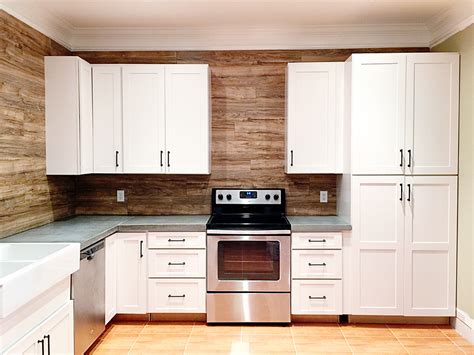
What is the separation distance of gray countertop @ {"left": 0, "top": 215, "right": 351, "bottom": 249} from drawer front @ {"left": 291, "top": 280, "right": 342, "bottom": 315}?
44 centimetres

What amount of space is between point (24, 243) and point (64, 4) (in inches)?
A: 69.7

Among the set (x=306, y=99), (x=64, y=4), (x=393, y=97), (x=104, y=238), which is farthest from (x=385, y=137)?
(x=64, y=4)

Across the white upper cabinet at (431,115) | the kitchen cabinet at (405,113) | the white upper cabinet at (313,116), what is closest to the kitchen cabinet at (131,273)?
the white upper cabinet at (313,116)

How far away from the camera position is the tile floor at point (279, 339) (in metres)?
3.45

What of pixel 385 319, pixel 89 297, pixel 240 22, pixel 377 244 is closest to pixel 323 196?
pixel 377 244

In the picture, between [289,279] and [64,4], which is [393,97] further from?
[64,4]

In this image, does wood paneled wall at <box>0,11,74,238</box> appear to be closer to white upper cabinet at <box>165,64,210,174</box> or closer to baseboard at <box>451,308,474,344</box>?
white upper cabinet at <box>165,64,210,174</box>

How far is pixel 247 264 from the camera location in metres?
3.88

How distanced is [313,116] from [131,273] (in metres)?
1.98

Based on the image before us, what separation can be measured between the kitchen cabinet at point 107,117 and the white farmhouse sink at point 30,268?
4.36 ft

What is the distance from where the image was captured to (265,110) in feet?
14.5

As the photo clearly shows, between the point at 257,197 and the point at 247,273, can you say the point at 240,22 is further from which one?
the point at 247,273

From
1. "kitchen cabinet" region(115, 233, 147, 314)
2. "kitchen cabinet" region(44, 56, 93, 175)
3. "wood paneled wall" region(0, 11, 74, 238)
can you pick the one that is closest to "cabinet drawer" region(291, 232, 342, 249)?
"kitchen cabinet" region(115, 233, 147, 314)

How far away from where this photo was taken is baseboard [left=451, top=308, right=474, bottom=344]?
3.57 metres
